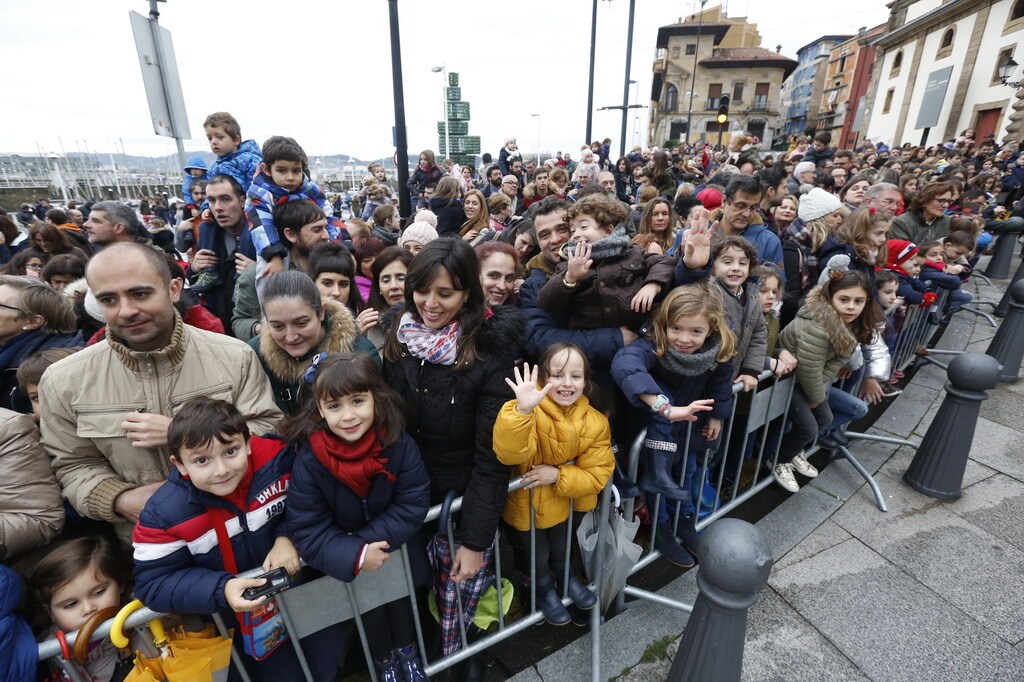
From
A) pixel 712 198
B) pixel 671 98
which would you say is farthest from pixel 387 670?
pixel 671 98

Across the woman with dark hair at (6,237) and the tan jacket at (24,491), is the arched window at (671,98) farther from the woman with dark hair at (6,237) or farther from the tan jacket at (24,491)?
the tan jacket at (24,491)

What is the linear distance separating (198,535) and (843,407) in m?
4.26

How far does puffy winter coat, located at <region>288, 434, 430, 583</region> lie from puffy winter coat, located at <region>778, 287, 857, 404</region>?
9.33 ft

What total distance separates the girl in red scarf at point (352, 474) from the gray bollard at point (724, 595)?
1.15 metres

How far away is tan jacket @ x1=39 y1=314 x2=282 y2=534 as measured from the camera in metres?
1.91

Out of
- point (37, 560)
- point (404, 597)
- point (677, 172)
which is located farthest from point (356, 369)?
point (677, 172)

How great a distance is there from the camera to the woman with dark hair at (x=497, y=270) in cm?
298

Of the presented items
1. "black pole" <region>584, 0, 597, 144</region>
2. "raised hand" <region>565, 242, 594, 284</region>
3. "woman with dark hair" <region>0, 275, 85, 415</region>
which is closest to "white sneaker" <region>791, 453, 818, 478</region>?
"raised hand" <region>565, 242, 594, 284</region>

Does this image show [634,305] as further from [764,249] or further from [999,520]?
[999,520]

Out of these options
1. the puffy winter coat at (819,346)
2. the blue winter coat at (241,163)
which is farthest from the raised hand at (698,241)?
the blue winter coat at (241,163)

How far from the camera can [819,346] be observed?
10.7 ft

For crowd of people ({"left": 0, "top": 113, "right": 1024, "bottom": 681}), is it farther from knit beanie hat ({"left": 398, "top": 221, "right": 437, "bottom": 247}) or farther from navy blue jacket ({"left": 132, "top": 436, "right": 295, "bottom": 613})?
knit beanie hat ({"left": 398, "top": 221, "right": 437, "bottom": 247})

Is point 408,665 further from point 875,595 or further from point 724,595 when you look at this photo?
point 875,595

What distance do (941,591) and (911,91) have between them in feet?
133
